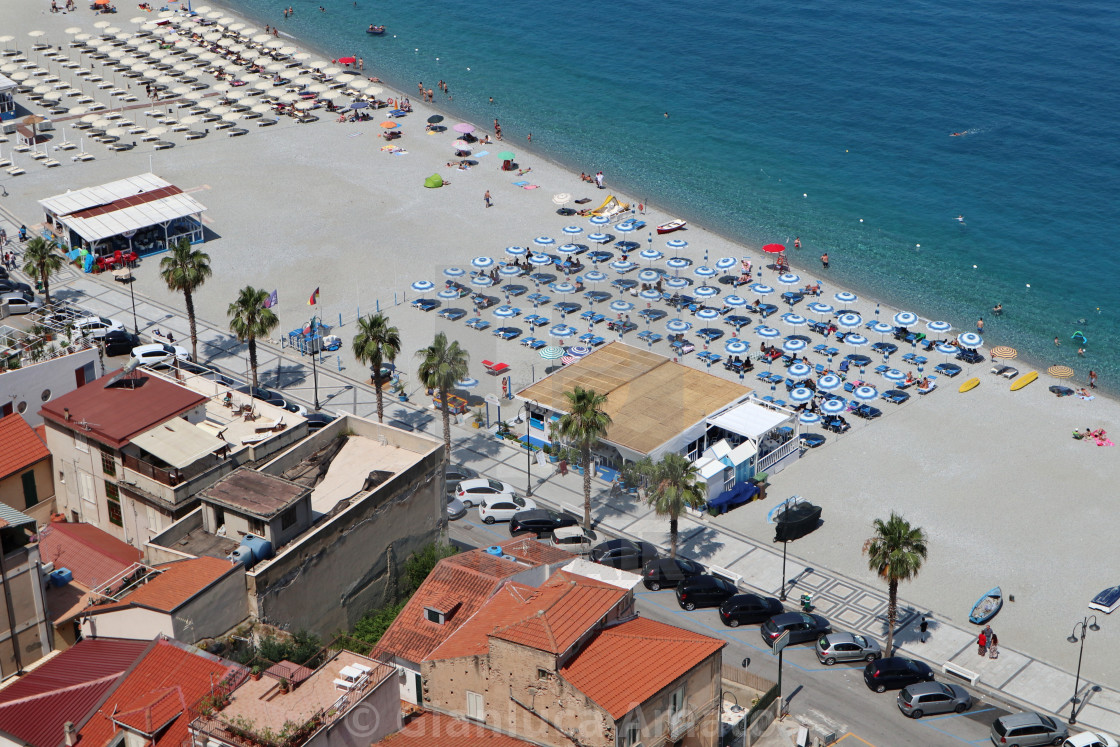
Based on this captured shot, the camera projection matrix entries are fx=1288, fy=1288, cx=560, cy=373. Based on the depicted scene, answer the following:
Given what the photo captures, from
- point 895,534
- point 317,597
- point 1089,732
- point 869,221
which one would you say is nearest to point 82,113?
point 869,221

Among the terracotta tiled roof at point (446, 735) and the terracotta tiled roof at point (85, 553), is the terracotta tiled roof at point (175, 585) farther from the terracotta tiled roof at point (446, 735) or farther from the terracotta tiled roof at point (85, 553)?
the terracotta tiled roof at point (446, 735)

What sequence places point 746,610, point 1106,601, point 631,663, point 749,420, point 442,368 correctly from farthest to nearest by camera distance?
point 749,420, point 442,368, point 1106,601, point 746,610, point 631,663

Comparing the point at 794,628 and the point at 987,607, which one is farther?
the point at 987,607

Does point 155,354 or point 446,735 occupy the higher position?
point 446,735

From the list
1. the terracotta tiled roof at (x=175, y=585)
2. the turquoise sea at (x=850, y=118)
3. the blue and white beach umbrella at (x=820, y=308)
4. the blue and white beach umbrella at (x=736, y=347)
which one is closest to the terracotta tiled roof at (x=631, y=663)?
the terracotta tiled roof at (x=175, y=585)

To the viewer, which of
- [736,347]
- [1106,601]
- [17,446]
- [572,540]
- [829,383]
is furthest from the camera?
[736,347]

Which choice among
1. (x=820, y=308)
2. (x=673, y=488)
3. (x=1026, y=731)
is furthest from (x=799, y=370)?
(x=1026, y=731)

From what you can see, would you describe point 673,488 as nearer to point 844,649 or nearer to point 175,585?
point 844,649

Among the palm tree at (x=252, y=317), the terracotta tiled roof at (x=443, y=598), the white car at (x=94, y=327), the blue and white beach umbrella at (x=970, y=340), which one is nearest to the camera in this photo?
the terracotta tiled roof at (x=443, y=598)
